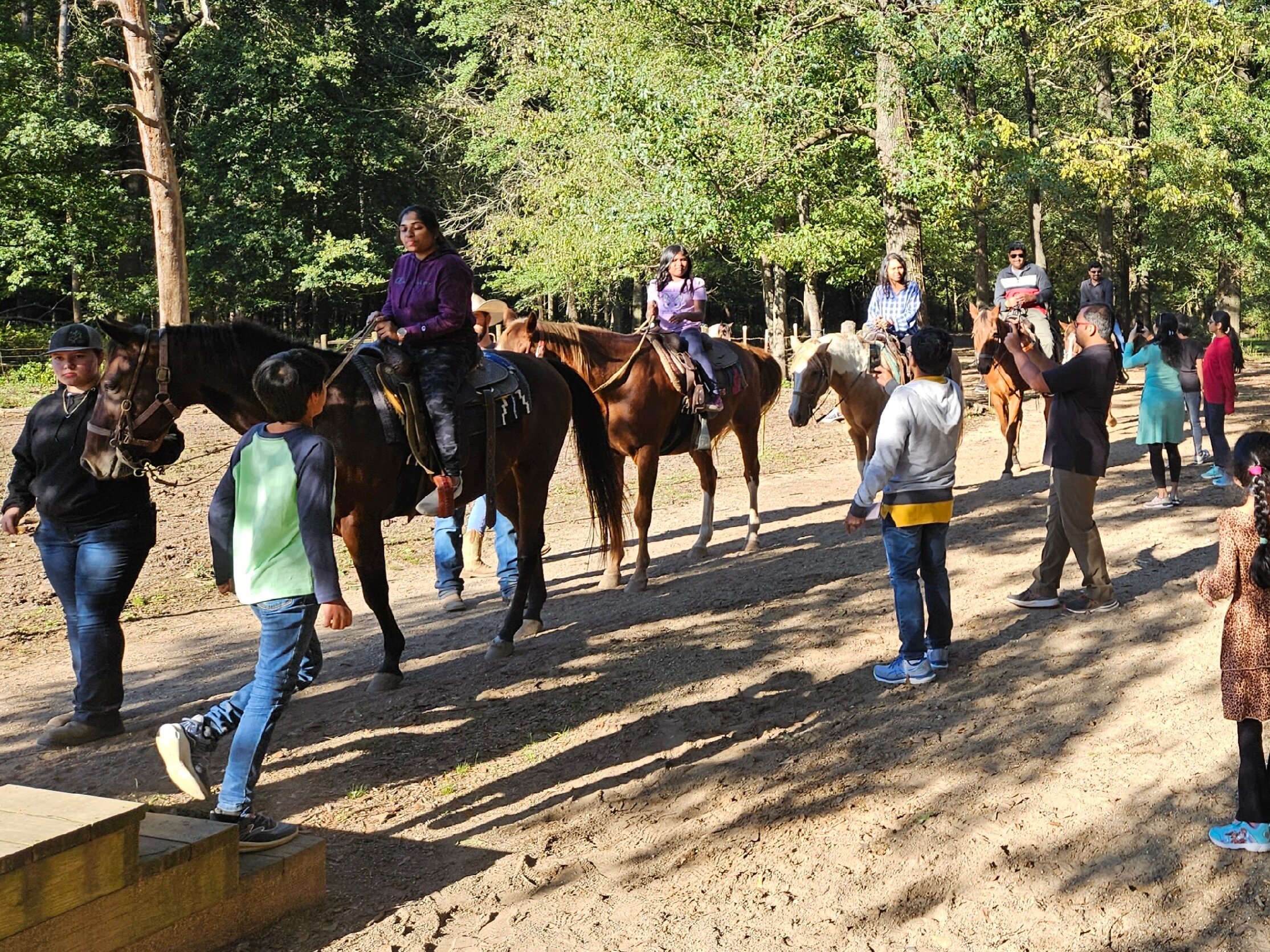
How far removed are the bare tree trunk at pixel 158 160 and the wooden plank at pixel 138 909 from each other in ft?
41.8

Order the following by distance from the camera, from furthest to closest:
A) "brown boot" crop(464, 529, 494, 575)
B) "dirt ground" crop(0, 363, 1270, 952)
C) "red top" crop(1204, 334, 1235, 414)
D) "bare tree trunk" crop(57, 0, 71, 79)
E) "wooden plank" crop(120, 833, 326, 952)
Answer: "bare tree trunk" crop(57, 0, 71, 79) < "red top" crop(1204, 334, 1235, 414) < "brown boot" crop(464, 529, 494, 575) < "dirt ground" crop(0, 363, 1270, 952) < "wooden plank" crop(120, 833, 326, 952)

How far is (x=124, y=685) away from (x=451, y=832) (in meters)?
3.53

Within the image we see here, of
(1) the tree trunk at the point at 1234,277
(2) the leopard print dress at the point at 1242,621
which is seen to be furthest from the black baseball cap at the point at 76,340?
(1) the tree trunk at the point at 1234,277

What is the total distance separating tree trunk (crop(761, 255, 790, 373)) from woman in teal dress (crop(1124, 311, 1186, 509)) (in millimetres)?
17889

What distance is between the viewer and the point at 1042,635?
7.41 m

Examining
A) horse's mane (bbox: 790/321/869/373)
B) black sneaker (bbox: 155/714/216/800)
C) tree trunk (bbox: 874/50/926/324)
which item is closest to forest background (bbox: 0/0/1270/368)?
tree trunk (bbox: 874/50/926/324)

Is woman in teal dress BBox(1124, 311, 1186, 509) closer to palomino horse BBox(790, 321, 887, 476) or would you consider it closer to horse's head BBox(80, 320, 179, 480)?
palomino horse BBox(790, 321, 887, 476)

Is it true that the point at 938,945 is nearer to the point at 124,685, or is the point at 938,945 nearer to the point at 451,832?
the point at 451,832

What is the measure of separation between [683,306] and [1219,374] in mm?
5975

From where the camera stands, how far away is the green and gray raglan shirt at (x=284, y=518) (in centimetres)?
466

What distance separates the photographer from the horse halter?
643 cm

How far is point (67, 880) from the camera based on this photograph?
3809mm

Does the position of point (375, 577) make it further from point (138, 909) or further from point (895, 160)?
point (895, 160)

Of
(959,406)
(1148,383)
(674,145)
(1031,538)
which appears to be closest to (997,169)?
(674,145)
